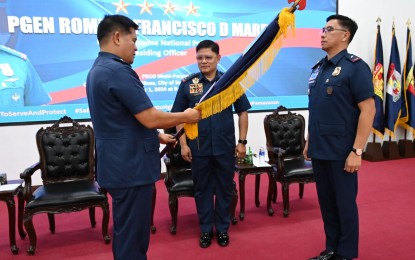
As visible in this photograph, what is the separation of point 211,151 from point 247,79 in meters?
0.90

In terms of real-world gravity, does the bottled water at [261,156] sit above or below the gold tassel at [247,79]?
below

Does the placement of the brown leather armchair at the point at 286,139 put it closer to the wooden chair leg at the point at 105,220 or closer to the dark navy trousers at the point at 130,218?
the wooden chair leg at the point at 105,220

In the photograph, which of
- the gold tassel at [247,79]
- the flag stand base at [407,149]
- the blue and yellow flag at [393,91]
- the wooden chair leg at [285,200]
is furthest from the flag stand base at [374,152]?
the gold tassel at [247,79]

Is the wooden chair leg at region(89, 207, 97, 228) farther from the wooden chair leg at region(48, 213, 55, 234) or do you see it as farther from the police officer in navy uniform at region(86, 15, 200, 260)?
the police officer in navy uniform at region(86, 15, 200, 260)

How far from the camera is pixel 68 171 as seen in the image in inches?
123

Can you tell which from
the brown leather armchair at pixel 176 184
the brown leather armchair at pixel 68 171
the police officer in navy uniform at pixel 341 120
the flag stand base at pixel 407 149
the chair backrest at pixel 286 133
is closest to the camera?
the police officer in navy uniform at pixel 341 120

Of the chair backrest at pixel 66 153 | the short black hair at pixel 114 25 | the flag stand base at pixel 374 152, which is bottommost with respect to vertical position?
the flag stand base at pixel 374 152

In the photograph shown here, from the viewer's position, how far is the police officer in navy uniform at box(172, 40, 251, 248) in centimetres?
261

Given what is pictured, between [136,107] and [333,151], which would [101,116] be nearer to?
[136,107]

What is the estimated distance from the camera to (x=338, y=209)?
2.21 meters

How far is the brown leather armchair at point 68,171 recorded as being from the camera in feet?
8.91

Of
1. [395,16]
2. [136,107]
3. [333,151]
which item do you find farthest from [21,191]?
[395,16]

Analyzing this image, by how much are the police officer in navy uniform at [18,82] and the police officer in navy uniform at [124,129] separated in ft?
9.11

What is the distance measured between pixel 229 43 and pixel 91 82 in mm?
3371
